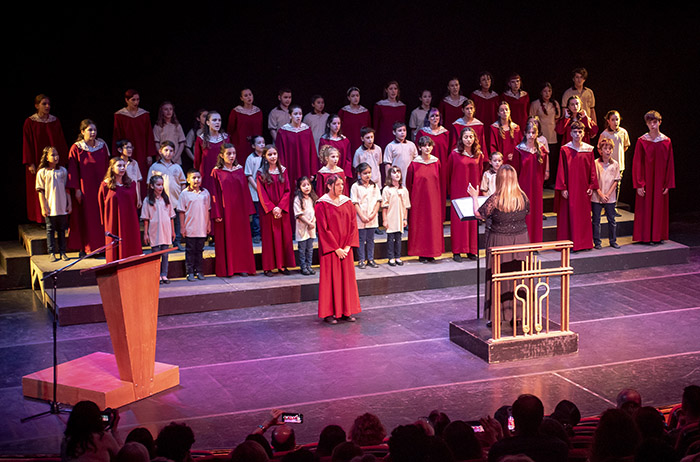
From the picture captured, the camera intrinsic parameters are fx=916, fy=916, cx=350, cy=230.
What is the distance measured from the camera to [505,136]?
34.0 ft

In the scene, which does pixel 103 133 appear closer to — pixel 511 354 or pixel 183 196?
pixel 183 196

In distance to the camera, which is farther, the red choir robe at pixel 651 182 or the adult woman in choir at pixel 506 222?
the red choir robe at pixel 651 182

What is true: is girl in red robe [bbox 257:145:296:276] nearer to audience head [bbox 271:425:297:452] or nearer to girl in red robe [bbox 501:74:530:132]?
girl in red robe [bbox 501:74:530:132]

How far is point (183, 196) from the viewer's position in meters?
8.60

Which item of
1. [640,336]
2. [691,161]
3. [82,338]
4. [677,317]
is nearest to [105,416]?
[82,338]

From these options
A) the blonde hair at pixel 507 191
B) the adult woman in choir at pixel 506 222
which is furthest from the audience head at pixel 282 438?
the blonde hair at pixel 507 191

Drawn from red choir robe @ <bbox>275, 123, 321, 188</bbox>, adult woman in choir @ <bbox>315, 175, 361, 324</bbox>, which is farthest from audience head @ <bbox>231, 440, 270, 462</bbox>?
red choir robe @ <bbox>275, 123, 321, 188</bbox>

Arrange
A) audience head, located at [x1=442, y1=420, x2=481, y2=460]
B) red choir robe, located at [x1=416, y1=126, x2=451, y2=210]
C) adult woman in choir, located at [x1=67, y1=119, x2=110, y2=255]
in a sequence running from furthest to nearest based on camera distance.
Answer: red choir robe, located at [x1=416, y1=126, x2=451, y2=210] < adult woman in choir, located at [x1=67, y1=119, x2=110, y2=255] < audience head, located at [x1=442, y1=420, x2=481, y2=460]

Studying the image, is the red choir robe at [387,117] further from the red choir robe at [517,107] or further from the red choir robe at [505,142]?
the red choir robe at [517,107]

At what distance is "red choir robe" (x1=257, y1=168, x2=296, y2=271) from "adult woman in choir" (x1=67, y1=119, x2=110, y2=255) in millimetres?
1675

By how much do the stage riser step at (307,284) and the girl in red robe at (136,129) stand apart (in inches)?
71.7

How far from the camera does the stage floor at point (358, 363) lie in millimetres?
6020

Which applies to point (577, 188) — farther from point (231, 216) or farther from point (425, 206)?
point (231, 216)

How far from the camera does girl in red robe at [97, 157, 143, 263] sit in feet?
28.1
